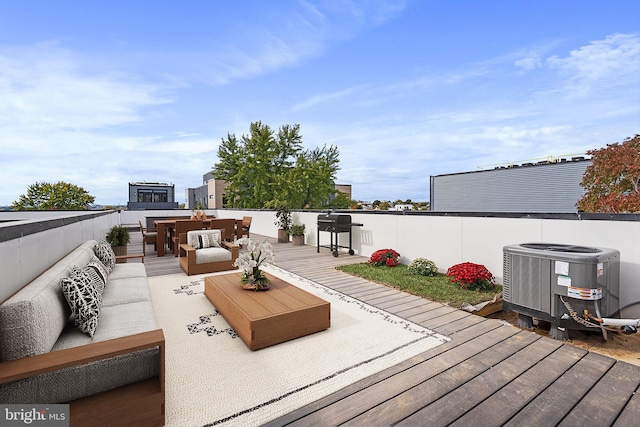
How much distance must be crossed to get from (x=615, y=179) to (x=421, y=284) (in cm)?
592

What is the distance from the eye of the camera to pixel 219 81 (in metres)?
9.48

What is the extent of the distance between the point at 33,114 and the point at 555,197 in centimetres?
1864

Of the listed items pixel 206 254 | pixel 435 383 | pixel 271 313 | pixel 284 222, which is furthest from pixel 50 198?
pixel 435 383

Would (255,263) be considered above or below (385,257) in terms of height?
above

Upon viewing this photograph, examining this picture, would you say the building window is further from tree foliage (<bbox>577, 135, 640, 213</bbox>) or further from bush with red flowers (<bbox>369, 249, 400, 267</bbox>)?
tree foliage (<bbox>577, 135, 640, 213</bbox>)

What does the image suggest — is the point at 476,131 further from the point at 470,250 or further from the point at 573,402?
the point at 573,402

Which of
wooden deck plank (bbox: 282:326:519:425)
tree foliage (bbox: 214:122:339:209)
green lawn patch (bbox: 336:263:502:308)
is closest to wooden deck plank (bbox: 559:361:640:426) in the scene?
wooden deck plank (bbox: 282:326:519:425)

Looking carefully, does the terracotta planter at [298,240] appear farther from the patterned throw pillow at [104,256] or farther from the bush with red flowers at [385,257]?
the patterned throw pillow at [104,256]

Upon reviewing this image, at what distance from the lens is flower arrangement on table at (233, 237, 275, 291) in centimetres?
326

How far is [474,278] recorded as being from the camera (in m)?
4.07

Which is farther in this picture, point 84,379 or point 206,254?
point 206,254

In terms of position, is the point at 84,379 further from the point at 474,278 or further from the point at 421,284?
the point at 474,278

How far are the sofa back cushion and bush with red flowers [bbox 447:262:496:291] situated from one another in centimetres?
437

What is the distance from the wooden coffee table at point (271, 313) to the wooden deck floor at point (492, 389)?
0.88 meters
